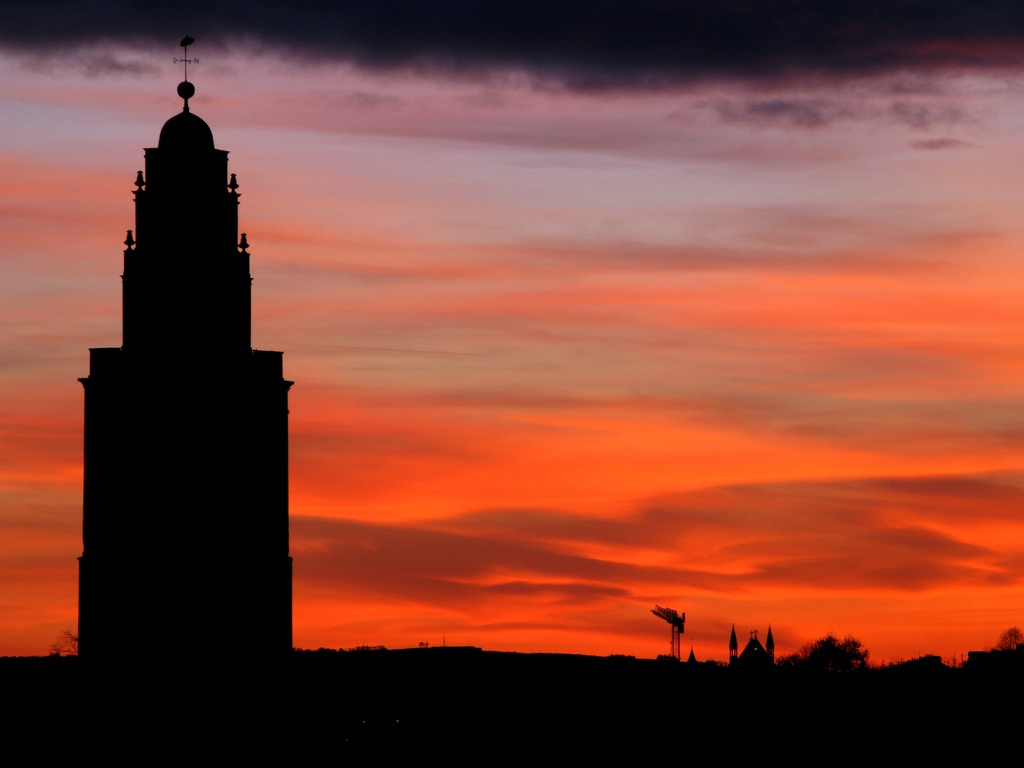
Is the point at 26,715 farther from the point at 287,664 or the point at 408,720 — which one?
the point at 408,720

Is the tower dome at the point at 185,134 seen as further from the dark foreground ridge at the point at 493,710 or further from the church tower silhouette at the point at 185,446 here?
the dark foreground ridge at the point at 493,710

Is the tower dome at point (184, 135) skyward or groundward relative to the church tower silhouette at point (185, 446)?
skyward

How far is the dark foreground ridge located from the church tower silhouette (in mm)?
2964

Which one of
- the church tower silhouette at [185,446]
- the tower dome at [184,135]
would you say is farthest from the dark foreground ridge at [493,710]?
the tower dome at [184,135]

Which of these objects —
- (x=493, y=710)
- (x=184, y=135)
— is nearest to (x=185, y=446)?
(x=184, y=135)

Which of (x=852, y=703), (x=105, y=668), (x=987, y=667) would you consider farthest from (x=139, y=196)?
(x=987, y=667)

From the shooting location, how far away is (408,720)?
130125 mm

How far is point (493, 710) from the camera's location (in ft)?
443

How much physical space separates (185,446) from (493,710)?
23.7m

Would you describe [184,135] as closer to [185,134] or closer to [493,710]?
[185,134]

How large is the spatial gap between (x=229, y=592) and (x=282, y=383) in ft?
41.8

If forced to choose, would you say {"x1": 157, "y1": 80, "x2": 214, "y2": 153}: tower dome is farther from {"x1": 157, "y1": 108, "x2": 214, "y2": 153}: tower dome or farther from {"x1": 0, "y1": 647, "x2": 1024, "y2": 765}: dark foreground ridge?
{"x1": 0, "y1": 647, "x2": 1024, "y2": 765}: dark foreground ridge

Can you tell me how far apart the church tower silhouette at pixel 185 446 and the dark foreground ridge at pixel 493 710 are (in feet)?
9.72

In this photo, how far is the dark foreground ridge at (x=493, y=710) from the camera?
118812mm
